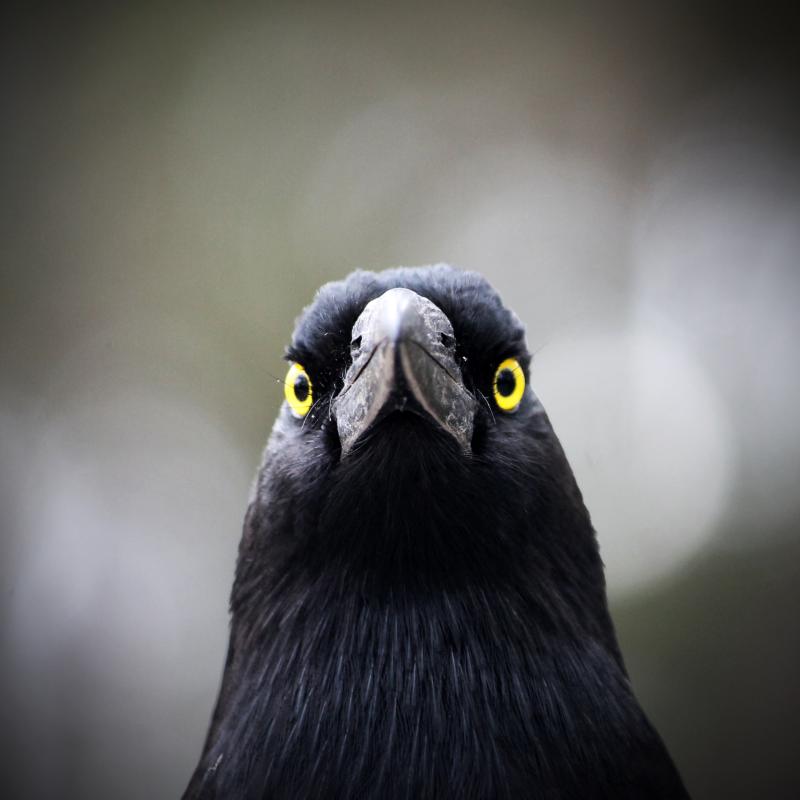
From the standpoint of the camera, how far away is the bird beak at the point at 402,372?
195cm

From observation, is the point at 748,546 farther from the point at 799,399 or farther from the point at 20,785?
the point at 20,785

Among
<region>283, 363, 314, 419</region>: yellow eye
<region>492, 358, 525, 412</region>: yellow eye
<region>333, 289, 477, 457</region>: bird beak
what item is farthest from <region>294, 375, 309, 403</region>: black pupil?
<region>492, 358, 525, 412</region>: yellow eye

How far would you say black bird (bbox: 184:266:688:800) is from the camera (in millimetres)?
1971

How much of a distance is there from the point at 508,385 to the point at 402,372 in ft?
1.69

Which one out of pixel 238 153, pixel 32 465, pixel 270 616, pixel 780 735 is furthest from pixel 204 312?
pixel 780 735

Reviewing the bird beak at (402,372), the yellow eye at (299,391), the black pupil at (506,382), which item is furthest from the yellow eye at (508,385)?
the yellow eye at (299,391)

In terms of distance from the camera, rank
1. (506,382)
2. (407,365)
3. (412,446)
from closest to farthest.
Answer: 1. (407,365)
2. (412,446)
3. (506,382)

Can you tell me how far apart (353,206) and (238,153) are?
0.98 m

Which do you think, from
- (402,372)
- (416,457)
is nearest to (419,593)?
(416,457)

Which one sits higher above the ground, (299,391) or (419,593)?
(299,391)

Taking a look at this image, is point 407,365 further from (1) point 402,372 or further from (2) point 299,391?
(2) point 299,391

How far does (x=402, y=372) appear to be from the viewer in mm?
1940

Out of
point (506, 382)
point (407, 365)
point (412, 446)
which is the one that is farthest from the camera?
point (506, 382)

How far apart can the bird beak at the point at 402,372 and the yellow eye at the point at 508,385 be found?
0.15 meters
